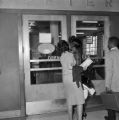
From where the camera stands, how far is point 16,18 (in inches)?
176

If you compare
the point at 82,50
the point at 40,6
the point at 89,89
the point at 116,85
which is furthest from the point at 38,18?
the point at 116,85

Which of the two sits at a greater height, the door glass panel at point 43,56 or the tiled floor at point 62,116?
the door glass panel at point 43,56

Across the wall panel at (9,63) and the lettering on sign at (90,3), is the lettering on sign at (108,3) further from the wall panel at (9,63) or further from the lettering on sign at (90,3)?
the wall panel at (9,63)

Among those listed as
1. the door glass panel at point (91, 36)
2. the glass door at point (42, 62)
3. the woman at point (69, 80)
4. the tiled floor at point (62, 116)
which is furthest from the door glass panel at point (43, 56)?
the woman at point (69, 80)

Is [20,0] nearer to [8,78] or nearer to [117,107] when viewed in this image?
[8,78]

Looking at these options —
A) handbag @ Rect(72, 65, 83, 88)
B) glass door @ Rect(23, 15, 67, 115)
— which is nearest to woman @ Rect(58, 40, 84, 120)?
handbag @ Rect(72, 65, 83, 88)

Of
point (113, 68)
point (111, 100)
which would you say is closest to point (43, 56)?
point (113, 68)

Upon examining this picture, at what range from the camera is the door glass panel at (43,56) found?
4.62 meters

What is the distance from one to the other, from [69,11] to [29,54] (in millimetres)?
1371

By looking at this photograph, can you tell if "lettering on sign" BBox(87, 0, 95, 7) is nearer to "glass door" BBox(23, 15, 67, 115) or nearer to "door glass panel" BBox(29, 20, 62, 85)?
"glass door" BBox(23, 15, 67, 115)

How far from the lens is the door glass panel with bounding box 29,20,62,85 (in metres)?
4.62

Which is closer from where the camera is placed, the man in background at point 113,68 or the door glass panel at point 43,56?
the man in background at point 113,68

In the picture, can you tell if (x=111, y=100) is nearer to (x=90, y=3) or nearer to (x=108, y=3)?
(x=90, y=3)

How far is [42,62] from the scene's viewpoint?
4668 millimetres
